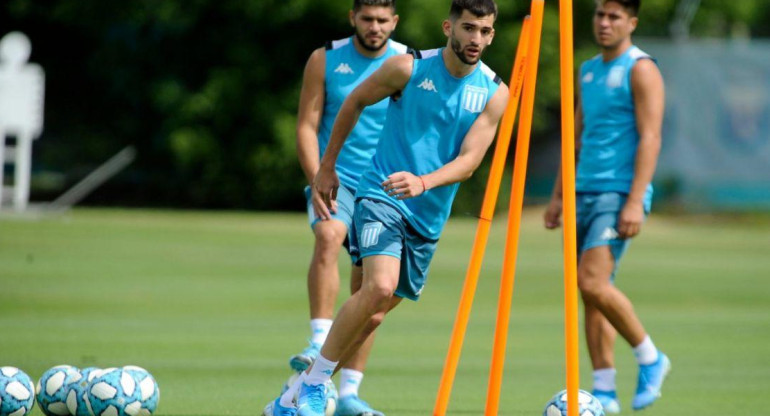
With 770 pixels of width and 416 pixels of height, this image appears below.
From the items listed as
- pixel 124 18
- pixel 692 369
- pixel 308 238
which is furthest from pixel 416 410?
pixel 124 18

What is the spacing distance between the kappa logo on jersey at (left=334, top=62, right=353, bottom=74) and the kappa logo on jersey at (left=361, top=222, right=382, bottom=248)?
6.72ft

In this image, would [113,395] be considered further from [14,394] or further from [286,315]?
[286,315]

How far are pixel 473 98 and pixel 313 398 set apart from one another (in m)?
1.81

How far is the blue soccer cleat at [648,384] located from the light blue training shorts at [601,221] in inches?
26.7

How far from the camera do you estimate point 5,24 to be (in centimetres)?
4472

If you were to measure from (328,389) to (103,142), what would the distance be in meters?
37.7

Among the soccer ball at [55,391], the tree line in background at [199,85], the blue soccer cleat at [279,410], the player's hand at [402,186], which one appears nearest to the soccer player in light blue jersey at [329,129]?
the blue soccer cleat at [279,410]

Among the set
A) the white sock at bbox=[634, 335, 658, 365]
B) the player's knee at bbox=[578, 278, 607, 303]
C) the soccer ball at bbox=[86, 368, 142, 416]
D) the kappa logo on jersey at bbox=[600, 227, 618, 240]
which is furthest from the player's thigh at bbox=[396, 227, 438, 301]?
the white sock at bbox=[634, 335, 658, 365]

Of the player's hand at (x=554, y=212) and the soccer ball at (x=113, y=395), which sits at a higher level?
the player's hand at (x=554, y=212)

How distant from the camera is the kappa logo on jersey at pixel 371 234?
7176 mm

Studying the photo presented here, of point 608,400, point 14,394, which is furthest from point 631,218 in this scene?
point 14,394

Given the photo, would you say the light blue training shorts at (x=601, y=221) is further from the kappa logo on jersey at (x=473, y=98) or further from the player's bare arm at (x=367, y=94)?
the player's bare arm at (x=367, y=94)

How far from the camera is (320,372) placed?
7246mm

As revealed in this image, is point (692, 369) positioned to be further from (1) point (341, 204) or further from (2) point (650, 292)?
(2) point (650, 292)
